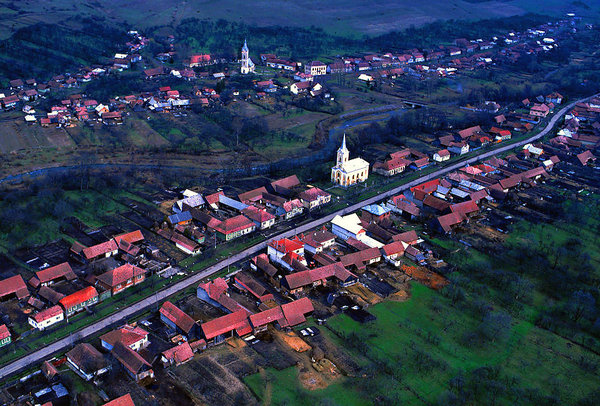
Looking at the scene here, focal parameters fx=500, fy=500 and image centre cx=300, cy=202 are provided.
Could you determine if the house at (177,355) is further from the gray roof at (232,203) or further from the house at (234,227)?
the gray roof at (232,203)

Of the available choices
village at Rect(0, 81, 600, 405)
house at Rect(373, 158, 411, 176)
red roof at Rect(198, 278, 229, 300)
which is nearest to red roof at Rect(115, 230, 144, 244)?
village at Rect(0, 81, 600, 405)

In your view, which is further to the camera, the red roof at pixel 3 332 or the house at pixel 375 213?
the house at pixel 375 213

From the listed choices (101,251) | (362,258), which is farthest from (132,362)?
(362,258)

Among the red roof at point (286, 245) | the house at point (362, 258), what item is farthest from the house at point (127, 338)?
the house at point (362, 258)

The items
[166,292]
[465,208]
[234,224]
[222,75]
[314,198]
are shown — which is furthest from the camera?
[222,75]

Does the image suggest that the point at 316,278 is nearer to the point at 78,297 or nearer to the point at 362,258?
the point at 362,258

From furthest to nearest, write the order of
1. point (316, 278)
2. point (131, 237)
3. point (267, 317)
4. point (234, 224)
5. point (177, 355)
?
point (234, 224) < point (131, 237) < point (316, 278) < point (267, 317) < point (177, 355)

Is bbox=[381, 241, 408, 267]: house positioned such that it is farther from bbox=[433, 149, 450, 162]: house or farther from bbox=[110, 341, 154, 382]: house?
bbox=[433, 149, 450, 162]: house
